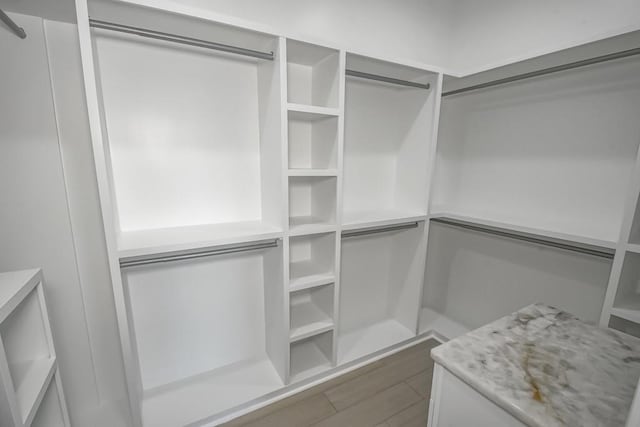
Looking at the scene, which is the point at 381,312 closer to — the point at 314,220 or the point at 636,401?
the point at 314,220

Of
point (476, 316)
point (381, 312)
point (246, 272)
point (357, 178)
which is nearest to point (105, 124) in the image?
point (246, 272)

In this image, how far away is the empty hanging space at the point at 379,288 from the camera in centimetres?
217

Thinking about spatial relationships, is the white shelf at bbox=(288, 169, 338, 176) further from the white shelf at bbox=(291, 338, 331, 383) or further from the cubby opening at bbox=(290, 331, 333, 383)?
the white shelf at bbox=(291, 338, 331, 383)

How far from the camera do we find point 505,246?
6.89 ft

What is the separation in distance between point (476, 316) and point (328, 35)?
2.48 m

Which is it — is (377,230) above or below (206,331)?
above

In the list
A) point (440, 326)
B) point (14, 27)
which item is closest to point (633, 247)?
point (440, 326)

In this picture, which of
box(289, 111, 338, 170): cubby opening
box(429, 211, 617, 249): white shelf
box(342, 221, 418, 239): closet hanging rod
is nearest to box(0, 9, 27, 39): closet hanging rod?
box(289, 111, 338, 170): cubby opening

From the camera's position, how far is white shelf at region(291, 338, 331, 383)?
1.80 meters

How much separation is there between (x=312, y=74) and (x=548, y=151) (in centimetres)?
164

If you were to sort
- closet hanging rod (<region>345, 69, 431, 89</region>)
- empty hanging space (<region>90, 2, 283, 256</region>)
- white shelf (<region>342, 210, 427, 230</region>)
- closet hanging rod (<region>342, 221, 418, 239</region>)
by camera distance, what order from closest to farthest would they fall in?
empty hanging space (<region>90, 2, 283, 256</region>)
closet hanging rod (<region>345, 69, 431, 89</region>)
white shelf (<region>342, 210, 427, 230</region>)
closet hanging rod (<region>342, 221, 418, 239</region>)

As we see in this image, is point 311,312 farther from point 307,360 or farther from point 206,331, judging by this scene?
point 206,331

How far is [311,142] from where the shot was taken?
6.05 feet

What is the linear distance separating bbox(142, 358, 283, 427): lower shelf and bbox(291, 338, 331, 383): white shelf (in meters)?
A: 0.13
